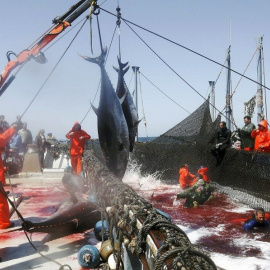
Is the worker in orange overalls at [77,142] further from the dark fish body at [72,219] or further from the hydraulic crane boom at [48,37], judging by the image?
the dark fish body at [72,219]

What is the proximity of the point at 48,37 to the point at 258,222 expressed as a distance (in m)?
7.41

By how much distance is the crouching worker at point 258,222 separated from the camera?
810 cm

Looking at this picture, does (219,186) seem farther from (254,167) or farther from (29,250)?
(29,250)

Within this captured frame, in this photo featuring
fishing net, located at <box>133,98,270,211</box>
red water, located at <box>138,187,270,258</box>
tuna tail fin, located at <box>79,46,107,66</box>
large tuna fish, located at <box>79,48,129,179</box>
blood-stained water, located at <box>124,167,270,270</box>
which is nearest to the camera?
large tuna fish, located at <box>79,48,129,179</box>

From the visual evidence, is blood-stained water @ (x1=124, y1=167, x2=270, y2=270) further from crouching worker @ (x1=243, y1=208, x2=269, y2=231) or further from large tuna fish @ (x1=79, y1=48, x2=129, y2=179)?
large tuna fish @ (x1=79, y1=48, x2=129, y2=179)

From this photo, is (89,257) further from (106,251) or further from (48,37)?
(48,37)

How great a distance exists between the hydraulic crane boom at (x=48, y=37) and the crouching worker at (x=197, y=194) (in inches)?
256

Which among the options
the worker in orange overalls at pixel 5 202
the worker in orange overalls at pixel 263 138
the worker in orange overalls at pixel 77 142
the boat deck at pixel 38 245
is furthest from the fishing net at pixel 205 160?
the worker in orange overalls at pixel 5 202

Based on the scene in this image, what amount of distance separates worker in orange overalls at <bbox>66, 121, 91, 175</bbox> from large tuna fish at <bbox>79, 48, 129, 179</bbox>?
4961 mm

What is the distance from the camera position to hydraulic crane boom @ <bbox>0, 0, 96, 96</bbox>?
8.20 metres

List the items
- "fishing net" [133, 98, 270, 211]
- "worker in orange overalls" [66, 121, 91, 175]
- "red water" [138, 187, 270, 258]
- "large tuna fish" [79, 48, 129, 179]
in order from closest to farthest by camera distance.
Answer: "large tuna fish" [79, 48, 129, 179]
"red water" [138, 187, 270, 258]
"fishing net" [133, 98, 270, 211]
"worker in orange overalls" [66, 121, 91, 175]

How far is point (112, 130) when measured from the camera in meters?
6.46

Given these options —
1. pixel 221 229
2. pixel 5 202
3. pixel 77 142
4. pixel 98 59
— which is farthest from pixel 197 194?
pixel 5 202

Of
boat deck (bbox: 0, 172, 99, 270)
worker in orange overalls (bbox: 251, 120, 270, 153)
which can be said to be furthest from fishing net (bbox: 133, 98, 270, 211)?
boat deck (bbox: 0, 172, 99, 270)
